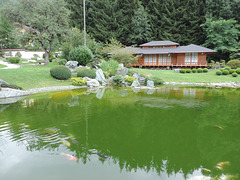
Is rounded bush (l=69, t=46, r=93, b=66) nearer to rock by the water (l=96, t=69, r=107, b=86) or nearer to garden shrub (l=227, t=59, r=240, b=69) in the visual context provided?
rock by the water (l=96, t=69, r=107, b=86)

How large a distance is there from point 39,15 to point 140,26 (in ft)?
78.5

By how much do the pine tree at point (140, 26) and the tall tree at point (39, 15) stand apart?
65.7ft

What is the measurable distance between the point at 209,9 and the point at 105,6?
75.3 ft

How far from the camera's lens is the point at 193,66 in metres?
31.7

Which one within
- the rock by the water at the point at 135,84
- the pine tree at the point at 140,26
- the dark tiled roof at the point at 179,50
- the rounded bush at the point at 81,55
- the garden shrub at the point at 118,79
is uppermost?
the pine tree at the point at 140,26

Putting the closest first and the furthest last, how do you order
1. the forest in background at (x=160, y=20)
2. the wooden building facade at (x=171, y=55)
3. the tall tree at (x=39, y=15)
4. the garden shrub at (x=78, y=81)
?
the garden shrub at (x=78, y=81), the tall tree at (x=39, y=15), the wooden building facade at (x=171, y=55), the forest in background at (x=160, y=20)

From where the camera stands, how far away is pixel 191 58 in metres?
31.4

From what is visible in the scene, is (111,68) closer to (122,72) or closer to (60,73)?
(122,72)

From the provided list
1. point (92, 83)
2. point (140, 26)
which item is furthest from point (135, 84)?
point (140, 26)

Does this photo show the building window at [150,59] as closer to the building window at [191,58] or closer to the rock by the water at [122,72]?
the building window at [191,58]

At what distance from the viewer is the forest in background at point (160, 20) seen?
36.2 metres

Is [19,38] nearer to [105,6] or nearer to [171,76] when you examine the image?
[171,76]

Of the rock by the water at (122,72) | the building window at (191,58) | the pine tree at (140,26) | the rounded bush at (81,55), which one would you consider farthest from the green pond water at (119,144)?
the pine tree at (140,26)

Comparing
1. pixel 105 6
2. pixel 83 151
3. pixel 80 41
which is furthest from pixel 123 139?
pixel 105 6
